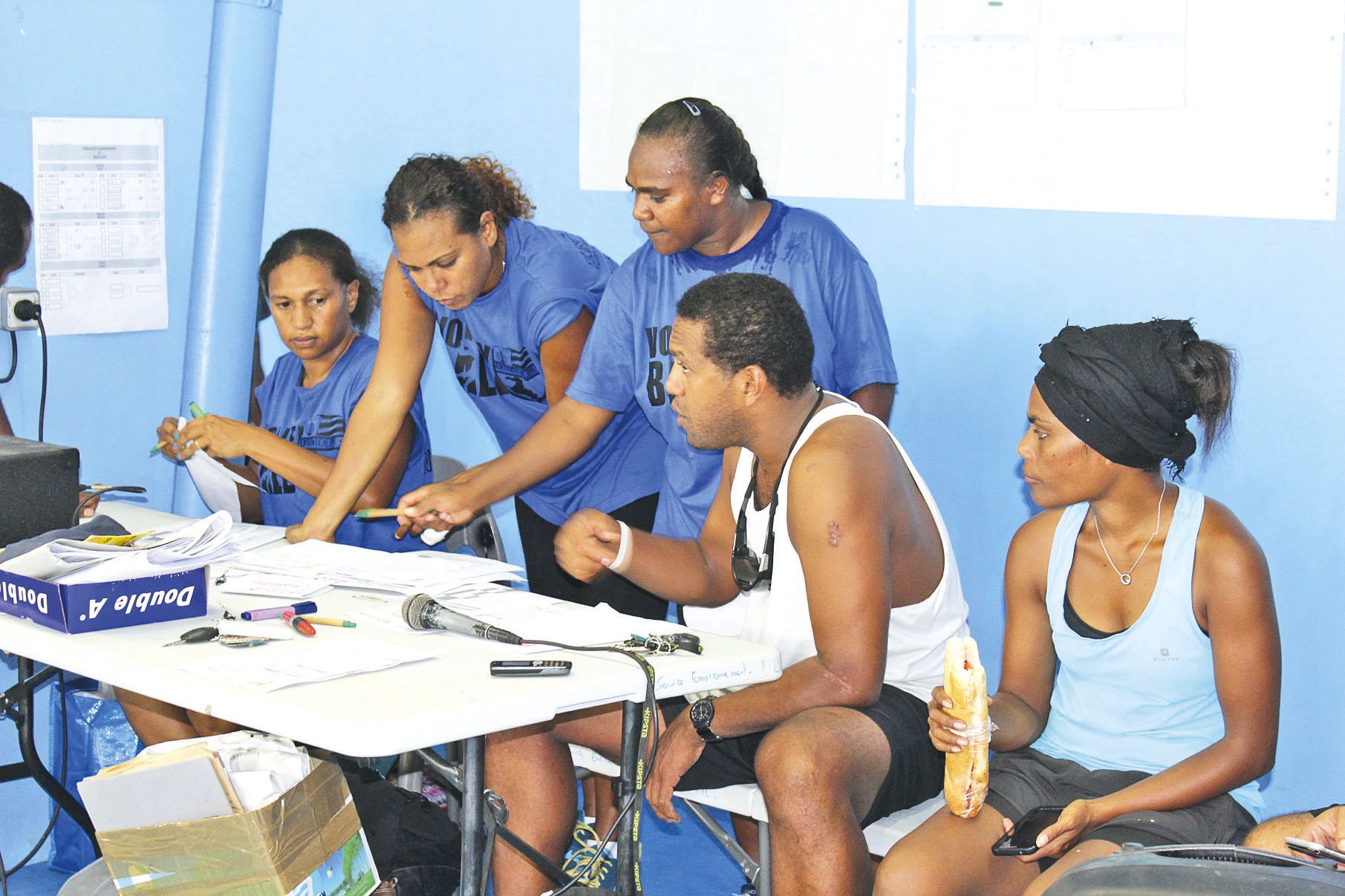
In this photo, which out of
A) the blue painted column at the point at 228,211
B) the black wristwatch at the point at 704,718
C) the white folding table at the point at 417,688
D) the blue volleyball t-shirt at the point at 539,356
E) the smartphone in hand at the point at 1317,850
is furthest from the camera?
the blue painted column at the point at 228,211

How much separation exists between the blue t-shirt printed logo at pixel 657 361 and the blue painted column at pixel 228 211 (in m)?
1.43

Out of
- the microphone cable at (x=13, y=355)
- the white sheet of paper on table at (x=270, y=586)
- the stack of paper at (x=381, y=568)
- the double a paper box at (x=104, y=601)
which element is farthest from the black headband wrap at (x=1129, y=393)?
the microphone cable at (x=13, y=355)

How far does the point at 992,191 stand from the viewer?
3143 millimetres

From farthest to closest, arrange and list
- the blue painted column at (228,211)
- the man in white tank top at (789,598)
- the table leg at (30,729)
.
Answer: the blue painted column at (228,211) < the table leg at (30,729) < the man in white tank top at (789,598)

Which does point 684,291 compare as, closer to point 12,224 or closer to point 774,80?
point 774,80

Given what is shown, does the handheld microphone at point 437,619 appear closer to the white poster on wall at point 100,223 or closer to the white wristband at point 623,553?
the white wristband at point 623,553

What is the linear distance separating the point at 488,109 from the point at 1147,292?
2.00 metres

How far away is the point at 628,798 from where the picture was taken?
1.99m

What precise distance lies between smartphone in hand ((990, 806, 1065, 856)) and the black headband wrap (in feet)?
1.77

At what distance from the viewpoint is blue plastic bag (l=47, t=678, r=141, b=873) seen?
10.5 ft

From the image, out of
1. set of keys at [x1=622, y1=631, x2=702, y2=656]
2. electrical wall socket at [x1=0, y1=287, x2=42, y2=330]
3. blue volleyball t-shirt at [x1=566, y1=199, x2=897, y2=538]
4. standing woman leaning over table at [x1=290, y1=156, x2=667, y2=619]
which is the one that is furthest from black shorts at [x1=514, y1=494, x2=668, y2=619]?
electrical wall socket at [x1=0, y1=287, x2=42, y2=330]

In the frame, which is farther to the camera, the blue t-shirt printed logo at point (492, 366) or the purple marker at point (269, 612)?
the blue t-shirt printed logo at point (492, 366)

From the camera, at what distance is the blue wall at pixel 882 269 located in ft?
9.35

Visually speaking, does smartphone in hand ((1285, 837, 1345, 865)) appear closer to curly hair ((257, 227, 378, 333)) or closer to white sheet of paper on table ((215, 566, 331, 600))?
white sheet of paper on table ((215, 566, 331, 600))
